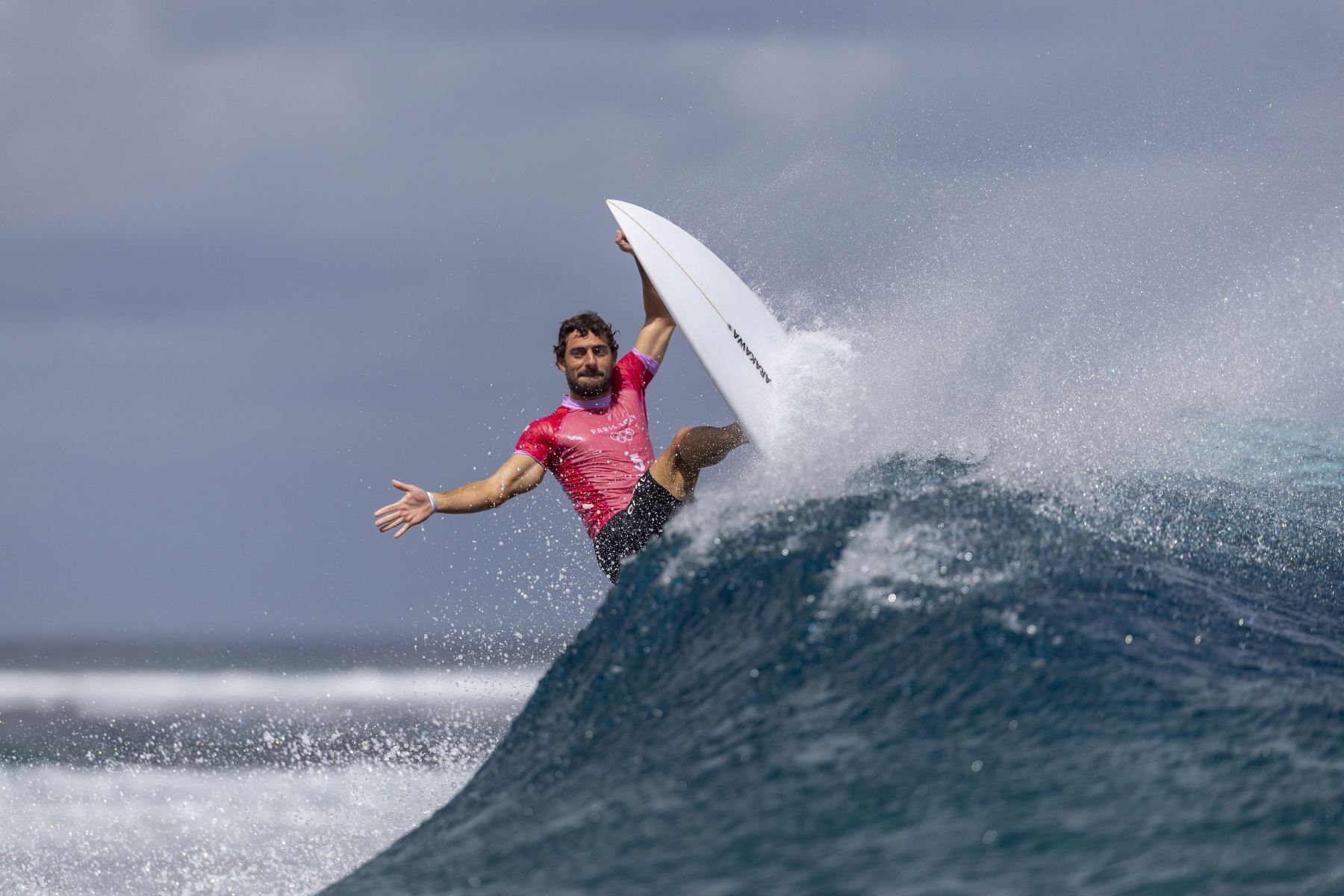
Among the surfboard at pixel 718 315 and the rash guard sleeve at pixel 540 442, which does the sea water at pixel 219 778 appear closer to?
the rash guard sleeve at pixel 540 442

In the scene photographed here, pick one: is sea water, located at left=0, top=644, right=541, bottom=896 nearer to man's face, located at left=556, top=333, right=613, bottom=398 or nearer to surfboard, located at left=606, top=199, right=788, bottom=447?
man's face, located at left=556, top=333, right=613, bottom=398

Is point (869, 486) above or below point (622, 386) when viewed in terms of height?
below

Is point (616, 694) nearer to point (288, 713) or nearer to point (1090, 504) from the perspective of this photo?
point (1090, 504)

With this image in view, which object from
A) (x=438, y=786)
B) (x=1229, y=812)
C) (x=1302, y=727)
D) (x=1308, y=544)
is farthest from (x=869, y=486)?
(x=438, y=786)

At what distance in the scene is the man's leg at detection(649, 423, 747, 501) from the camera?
6.20 meters

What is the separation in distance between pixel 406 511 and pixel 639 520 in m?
1.19

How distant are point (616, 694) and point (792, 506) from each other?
112 centimetres

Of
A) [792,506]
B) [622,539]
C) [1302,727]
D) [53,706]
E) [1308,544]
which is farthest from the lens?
[53,706]

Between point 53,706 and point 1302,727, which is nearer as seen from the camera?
point 1302,727

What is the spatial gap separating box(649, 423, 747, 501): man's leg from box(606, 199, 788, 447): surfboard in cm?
38

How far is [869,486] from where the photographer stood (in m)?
5.20

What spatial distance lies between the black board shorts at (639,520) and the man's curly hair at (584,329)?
78 centimetres

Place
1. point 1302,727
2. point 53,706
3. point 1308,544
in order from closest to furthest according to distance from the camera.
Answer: point 1302,727 → point 1308,544 → point 53,706

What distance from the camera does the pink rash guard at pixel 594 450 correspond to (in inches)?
246
